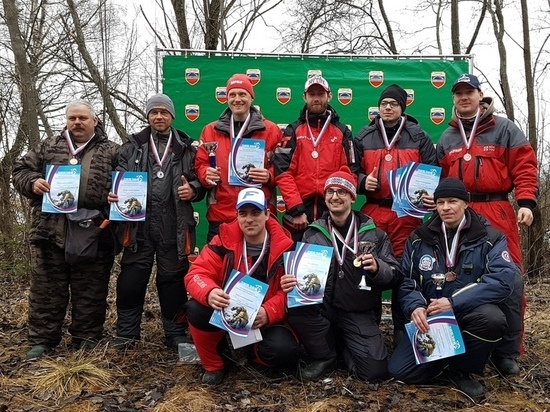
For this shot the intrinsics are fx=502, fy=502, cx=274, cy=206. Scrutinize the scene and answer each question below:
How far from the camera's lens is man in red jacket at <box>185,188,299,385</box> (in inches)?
159

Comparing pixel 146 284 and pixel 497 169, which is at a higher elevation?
pixel 497 169

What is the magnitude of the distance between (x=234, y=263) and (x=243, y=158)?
1073mm

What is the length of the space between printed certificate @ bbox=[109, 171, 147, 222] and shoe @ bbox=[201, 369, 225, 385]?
1.50 m

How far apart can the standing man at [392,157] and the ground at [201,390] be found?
2.99ft

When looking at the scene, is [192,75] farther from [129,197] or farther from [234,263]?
[234,263]

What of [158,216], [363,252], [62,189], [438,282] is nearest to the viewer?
[438,282]

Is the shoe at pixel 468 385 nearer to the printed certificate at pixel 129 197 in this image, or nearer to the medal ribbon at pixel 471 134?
the medal ribbon at pixel 471 134

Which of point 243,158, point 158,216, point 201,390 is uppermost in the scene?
point 243,158

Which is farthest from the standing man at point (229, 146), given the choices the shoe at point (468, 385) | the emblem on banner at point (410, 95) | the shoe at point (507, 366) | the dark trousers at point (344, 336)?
the emblem on banner at point (410, 95)

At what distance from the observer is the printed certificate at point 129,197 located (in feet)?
15.0

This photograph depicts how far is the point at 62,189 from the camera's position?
452 centimetres

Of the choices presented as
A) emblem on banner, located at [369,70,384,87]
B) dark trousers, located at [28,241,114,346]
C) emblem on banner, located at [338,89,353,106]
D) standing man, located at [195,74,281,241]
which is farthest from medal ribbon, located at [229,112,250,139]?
emblem on banner, located at [369,70,384,87]

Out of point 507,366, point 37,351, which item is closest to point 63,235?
point 37,351

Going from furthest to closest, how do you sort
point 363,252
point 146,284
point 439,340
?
1. point 146,284
2. point 363,252
3. point 439,340
